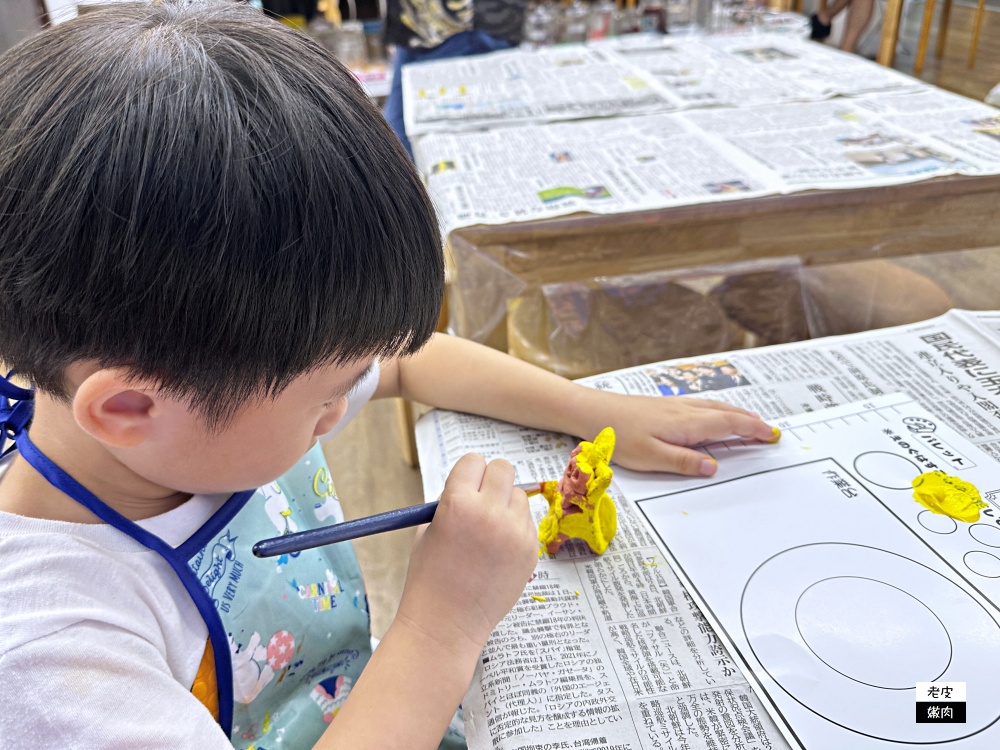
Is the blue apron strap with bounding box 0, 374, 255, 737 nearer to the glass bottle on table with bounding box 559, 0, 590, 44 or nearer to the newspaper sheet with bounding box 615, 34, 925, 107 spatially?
the newspaper sheet with bounding box 615, 34, 925, 107

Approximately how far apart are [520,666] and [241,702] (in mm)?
214

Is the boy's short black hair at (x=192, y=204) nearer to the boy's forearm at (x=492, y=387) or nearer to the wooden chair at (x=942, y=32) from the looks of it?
the boy's forearm at (x=492, y=387)

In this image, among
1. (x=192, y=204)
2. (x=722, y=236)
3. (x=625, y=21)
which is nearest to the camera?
(x=192, y=204)

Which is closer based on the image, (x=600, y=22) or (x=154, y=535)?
(x=154, y=535)

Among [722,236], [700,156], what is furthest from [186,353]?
[700,156]

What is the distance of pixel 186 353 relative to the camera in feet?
1.15

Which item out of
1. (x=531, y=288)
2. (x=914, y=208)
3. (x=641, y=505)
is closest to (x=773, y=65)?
(x=914, y=208)

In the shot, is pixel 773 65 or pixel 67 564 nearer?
pixel 67 564

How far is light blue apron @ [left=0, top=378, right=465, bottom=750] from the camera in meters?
0.45

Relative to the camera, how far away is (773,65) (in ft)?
4.21

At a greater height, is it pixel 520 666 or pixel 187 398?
pixel 187 398

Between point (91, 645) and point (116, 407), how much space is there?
0.39 feet

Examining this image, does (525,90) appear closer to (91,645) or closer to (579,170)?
(579,170)

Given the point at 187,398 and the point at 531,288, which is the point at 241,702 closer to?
the point at 187,398
